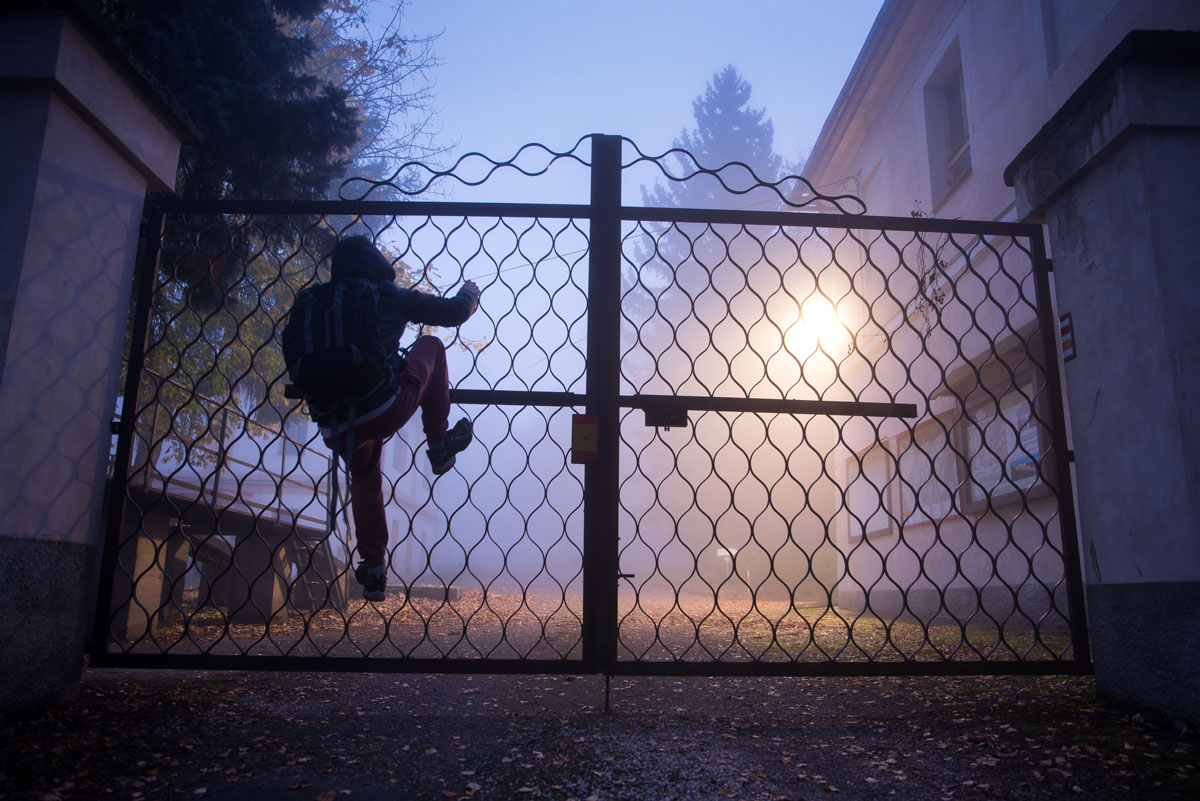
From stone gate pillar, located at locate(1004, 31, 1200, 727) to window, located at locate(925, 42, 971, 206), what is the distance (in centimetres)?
634

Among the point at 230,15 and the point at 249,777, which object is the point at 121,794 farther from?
the point at 230,15

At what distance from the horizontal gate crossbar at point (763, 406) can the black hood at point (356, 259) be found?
129 cm

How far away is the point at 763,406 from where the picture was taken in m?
3.55

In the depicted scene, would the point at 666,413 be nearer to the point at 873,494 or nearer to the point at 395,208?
the point at 395,208

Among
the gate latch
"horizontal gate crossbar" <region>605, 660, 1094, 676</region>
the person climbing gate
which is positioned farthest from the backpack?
"horizontal gate crossbar" <region>605, 660, 1094, 676</region>

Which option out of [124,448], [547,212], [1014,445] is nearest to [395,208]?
[547,212]

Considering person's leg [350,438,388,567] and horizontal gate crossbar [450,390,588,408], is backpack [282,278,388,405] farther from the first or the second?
horizontal gate crossbar [450,390,588,408]

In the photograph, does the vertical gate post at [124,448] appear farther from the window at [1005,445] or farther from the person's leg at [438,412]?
the window at [1005,445]

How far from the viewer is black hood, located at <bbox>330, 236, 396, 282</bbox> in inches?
132

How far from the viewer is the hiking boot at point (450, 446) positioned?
345 cm

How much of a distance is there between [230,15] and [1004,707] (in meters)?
8.61

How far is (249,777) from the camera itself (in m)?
2.37

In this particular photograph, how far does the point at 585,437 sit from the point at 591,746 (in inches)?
51.4

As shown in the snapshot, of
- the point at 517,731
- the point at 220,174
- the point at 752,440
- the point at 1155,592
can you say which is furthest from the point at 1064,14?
the point at 752,440
